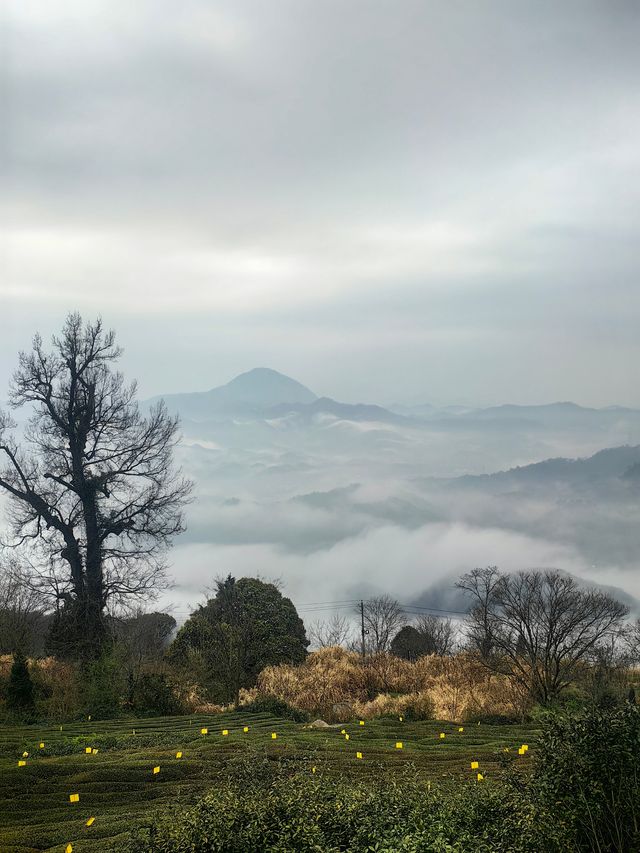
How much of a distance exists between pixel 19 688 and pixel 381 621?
23.4 metres

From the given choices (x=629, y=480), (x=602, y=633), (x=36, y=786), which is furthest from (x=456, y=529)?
(x=36, y=786)

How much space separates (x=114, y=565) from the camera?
22000 millimetres

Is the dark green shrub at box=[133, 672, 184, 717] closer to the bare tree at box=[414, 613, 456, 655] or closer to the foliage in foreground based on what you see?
the foliage in foreground

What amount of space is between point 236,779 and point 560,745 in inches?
142

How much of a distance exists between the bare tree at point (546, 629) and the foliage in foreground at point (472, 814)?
13075mm

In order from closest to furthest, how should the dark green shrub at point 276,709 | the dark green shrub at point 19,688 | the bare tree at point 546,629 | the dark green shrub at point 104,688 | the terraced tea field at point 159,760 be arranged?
the terraced tea field at point 159,760
the dark green shrub at point 19,688
the dark green shrub at point 104,688
the dark green shrub at point 276,709
the bare tree at point 546,629

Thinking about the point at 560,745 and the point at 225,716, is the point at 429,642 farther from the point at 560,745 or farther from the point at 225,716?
the point at 560,745

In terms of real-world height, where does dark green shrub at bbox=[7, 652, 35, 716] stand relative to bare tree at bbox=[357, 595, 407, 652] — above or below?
above

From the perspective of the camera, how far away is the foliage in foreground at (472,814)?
6.24 m

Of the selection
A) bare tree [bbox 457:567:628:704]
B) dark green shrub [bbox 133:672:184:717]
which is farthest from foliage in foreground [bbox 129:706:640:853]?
bare tree [bbox 457:567:628:704]

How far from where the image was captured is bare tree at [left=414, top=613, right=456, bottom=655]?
33.6m

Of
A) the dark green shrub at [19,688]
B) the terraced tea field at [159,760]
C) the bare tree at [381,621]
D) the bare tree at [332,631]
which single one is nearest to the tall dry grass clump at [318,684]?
the terraced tea field at [159,760]

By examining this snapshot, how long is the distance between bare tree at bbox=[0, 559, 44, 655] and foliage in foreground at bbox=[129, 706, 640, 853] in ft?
47.0

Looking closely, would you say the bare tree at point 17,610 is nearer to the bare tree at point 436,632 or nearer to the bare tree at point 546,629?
the bare tree at point 546,629
